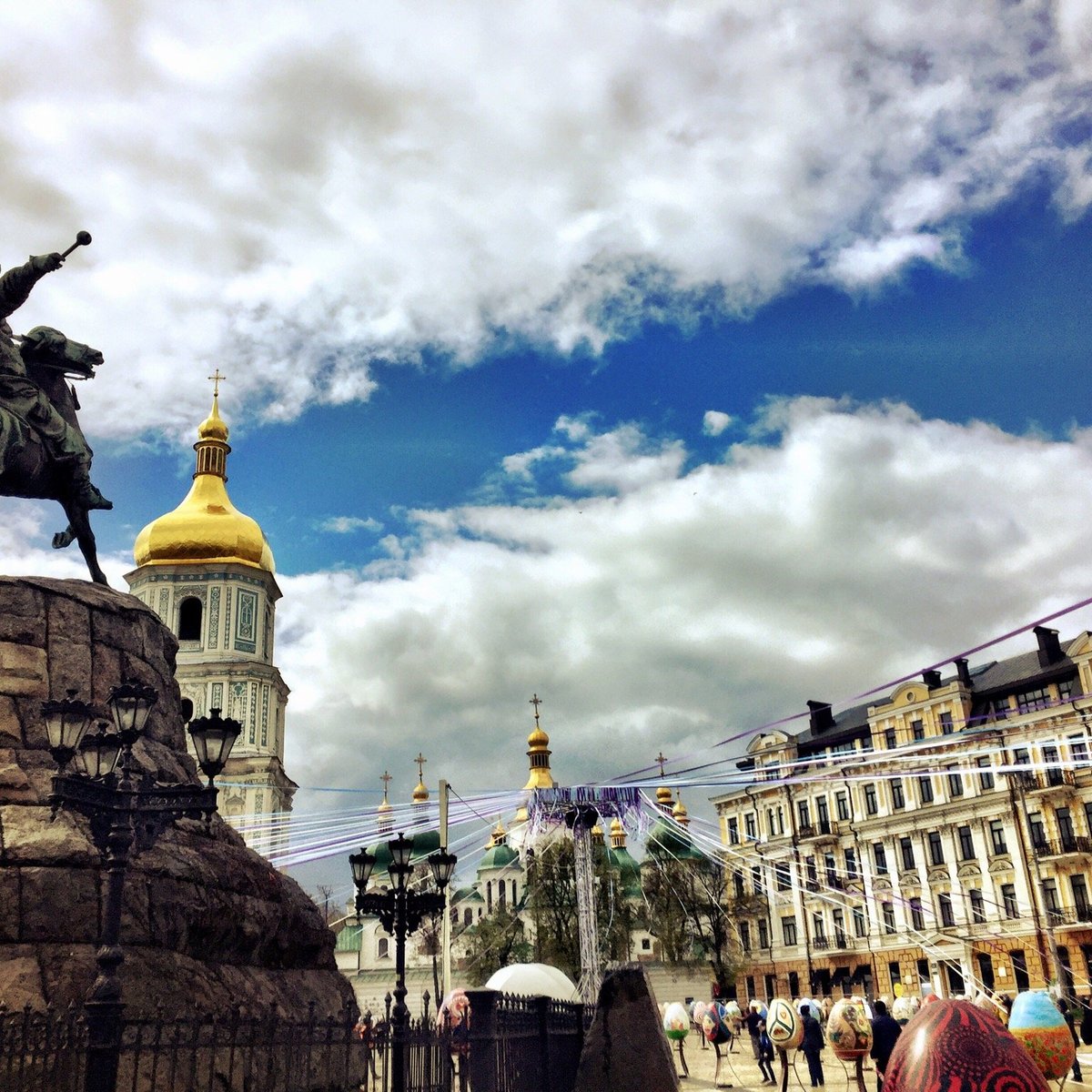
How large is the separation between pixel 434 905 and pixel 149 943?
5.37m

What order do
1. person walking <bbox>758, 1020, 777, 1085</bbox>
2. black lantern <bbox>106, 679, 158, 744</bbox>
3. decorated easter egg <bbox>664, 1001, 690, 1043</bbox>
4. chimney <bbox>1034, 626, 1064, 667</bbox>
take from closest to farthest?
black lantern <bbox>106, 679, 158, 744</bbox> < person walking <bbox>758, 1020, 777, 1085</bbox> < decorated easter egg <bbox>664, 1001, 690, 1043</bbox> < chimney <bbox>1034, 626, 1064, 667</bbox>

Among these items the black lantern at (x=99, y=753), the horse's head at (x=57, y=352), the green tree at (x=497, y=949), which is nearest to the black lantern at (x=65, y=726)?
the black lantern at (x=99, y=753)

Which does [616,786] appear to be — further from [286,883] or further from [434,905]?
[286,883]

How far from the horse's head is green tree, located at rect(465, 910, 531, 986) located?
38.4 m

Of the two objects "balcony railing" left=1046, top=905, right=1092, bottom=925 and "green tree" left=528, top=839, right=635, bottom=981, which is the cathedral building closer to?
"green tree" left=528, top=839, right=635, bottom=981

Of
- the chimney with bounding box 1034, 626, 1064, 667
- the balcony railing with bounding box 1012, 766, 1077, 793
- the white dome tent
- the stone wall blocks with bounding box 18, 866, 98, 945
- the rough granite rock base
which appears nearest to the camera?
the stone wall blocks with bounding box 18, 866, 98, 945

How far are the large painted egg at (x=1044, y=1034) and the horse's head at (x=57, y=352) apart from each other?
1490 cm

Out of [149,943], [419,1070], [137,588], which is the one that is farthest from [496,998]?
[137,588]

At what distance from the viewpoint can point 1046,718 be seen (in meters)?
42.4

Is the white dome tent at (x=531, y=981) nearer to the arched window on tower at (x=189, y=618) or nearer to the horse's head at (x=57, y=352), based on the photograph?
the horse's head at (x=57, y=352)

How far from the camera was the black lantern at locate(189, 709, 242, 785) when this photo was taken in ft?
32.6

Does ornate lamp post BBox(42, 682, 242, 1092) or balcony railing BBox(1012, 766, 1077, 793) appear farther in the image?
balcony railing BBox(1012, 766, 1077, 793)

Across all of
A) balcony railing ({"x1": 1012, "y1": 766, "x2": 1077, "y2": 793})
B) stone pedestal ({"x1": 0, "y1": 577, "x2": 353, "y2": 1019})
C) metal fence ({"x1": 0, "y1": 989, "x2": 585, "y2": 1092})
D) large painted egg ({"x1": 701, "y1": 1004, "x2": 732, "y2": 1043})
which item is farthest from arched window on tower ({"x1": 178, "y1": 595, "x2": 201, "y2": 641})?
metal fence ({"x1": 0, "y1": 989, "x2": 585, "y2": 1092})

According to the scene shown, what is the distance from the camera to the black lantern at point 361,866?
14484 millimetres
